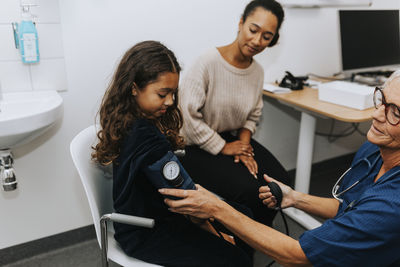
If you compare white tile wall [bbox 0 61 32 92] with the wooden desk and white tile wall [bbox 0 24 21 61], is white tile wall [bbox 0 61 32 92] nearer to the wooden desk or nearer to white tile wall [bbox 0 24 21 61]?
white tile wall [bbox 0 24 21 61]

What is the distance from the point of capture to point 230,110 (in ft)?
5.47

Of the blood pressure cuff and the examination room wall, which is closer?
the blood pressure cuff

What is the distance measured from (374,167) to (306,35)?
4.92 ft

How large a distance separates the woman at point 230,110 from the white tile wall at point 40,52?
0.59 metres

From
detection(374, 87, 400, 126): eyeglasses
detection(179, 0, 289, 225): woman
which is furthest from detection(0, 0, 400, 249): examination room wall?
detection(374, 87, 400, 126): eyeglasses

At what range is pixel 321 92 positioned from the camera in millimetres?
1827

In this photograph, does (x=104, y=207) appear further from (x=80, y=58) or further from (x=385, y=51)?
(x=385, y=51)

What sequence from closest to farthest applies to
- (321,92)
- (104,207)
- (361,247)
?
(361,247)
(104,207)
(321,92)

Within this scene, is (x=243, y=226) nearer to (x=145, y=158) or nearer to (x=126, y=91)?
(x=145, y=158)

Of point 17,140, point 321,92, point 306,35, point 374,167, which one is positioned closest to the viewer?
point 374,167

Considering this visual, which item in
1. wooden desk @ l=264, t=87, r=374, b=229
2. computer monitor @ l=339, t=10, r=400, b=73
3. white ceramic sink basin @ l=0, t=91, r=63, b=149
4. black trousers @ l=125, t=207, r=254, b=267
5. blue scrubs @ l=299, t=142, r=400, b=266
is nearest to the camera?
blue scrubs @ l=299, t=142, r=400, b=266

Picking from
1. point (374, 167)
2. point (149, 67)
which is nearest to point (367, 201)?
point (374, 167)

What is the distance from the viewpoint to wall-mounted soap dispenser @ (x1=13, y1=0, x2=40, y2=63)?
1.35 metres

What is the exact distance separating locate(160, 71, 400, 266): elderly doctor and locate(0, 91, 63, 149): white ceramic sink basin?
596 millimetres
